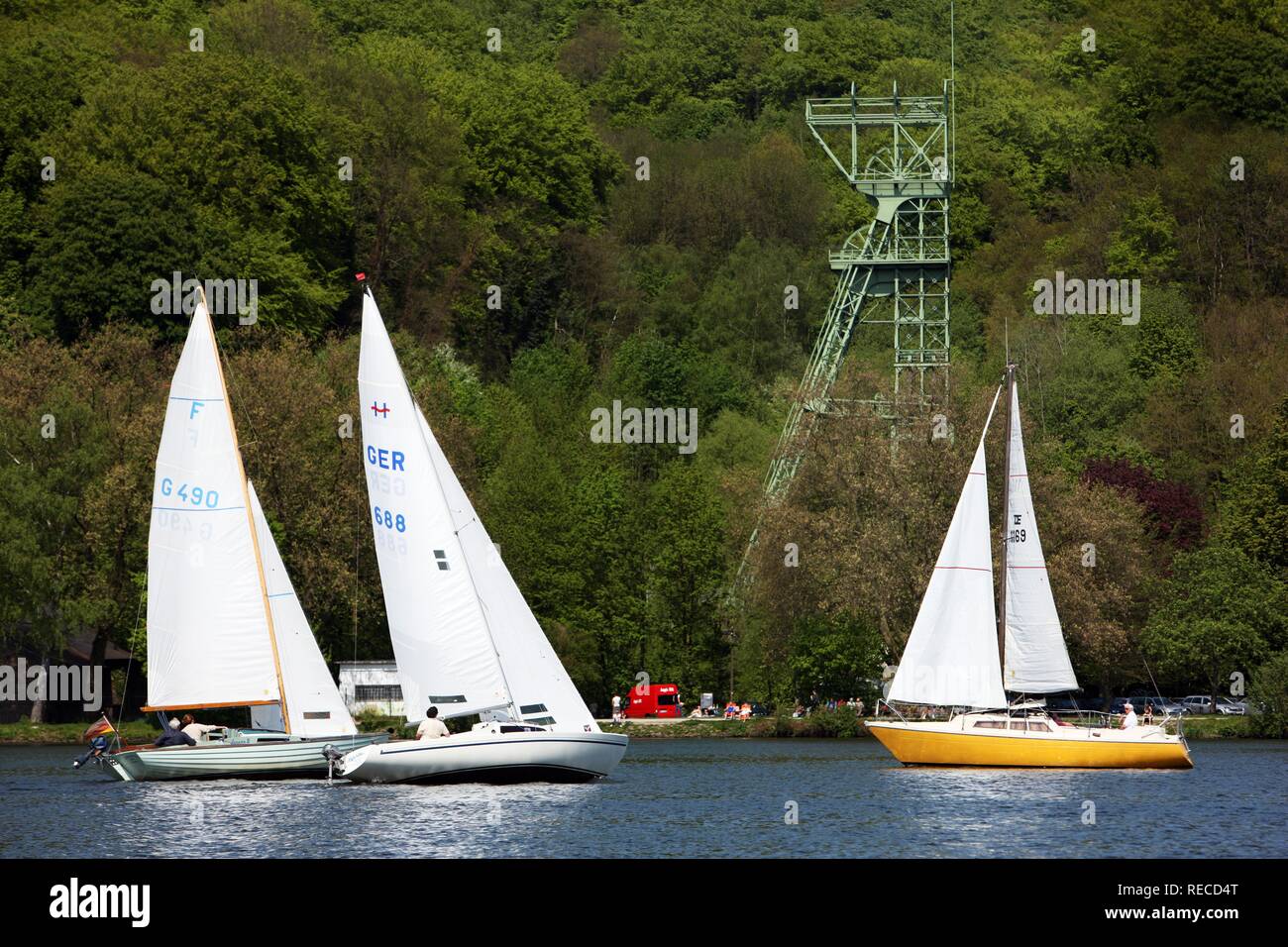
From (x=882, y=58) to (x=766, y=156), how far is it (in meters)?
17.3

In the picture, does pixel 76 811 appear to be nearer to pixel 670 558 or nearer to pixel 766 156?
pixel 670 558

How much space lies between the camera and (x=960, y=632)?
191 feet

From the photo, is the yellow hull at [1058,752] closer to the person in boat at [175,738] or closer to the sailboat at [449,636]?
the sailboat at [449,636]

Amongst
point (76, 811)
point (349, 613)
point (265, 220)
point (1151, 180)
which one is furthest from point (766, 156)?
point (76, 811)

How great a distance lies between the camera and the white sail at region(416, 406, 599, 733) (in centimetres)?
5009

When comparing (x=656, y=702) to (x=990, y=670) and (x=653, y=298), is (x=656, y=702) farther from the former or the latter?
(x=653, y=298)

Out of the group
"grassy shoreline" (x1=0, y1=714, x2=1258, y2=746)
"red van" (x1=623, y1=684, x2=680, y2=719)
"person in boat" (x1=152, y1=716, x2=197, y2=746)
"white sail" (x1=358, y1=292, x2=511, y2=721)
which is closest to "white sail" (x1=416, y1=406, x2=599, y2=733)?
"white sail" (x1=358, y1=292, x2=511, y2=721)

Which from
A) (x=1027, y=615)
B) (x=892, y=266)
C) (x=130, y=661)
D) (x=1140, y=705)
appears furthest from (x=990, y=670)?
(x=892, y=266)

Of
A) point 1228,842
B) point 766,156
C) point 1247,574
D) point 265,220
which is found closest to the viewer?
point 1228,842

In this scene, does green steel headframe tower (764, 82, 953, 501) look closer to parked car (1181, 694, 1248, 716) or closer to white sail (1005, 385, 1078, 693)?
parked car (1181, 694, 1248, 716)

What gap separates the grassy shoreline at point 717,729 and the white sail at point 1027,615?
1790 cm

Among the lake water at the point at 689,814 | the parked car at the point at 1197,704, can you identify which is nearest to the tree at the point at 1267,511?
the parked car at the point at 1197,704

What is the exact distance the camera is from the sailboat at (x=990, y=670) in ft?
189

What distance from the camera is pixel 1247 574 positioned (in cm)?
7888
